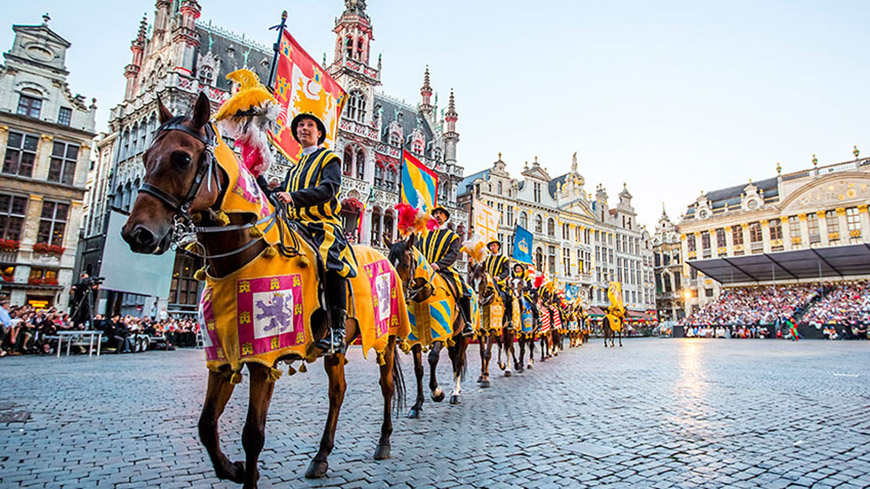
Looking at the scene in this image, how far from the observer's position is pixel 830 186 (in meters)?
50.2

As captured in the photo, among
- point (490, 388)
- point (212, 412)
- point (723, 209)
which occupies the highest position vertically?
point (723, 209)

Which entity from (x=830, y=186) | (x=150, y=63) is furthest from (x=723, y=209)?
(x=150, y=63)

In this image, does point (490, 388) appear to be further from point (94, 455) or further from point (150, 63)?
point (150, 63)

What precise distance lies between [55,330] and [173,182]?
1995 cm

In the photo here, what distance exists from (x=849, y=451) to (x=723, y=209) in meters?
65.5

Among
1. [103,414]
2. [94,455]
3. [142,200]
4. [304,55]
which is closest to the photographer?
[142,200]

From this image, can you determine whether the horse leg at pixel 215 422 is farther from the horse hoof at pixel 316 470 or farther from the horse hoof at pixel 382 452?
the horse hoof at pixel 382 452

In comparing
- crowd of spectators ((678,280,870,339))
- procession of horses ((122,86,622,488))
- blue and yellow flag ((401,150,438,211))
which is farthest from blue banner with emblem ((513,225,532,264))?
crowd of spectators ((678,280,870,339))

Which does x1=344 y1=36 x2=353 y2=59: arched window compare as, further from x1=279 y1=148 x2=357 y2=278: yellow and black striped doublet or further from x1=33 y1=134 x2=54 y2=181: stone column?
x1=279 y1=148 x2=357 y2=278: yellow and black striped doublet

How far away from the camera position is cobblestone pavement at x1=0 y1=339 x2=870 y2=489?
3.84 metres

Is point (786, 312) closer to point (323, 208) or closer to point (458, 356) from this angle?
point (458, 356)

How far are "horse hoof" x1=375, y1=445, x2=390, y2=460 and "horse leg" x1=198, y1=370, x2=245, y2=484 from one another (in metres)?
1.35

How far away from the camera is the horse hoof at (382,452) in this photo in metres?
4.41

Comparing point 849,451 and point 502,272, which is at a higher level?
point 502,272
